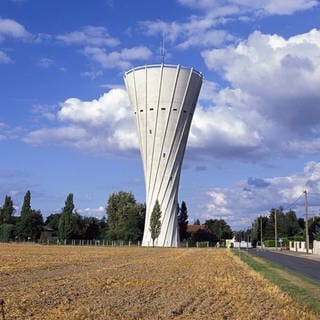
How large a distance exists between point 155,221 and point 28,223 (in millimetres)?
44873

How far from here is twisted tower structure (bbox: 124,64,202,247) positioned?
97.4 meters

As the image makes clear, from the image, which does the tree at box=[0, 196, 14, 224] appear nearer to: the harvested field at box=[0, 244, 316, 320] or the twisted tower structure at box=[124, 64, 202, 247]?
the twisted tower structure at box=[124, 64, 202, 247]

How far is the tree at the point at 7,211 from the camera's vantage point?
154 m

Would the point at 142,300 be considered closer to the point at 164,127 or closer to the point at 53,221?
the point at 164,127

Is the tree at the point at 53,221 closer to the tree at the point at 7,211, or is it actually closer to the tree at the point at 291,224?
the tree at the point at 7,211

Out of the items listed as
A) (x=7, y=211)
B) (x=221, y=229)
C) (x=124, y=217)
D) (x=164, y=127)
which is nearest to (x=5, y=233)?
(x=124, y=217)

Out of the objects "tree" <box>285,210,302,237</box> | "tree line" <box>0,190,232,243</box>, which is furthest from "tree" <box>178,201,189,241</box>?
"tree" <box>285,210,302,237</box>

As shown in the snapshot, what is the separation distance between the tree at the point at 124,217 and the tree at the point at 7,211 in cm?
3310

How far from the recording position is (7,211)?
15725 centimetres

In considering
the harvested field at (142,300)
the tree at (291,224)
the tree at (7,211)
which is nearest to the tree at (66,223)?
the tree at (7,211)

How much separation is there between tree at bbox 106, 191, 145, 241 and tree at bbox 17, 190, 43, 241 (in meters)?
16.5

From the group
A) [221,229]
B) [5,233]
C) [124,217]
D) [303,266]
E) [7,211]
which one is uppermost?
[221,229]

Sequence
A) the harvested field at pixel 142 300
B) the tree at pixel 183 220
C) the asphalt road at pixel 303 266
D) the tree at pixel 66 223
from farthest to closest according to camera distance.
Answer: the tree at pixel 183 220 → the tree at pixel 66 223 → the asphalt road at pixel 303 266 → the harvested field at pixel 142 300

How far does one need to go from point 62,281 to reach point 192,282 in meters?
5.07
